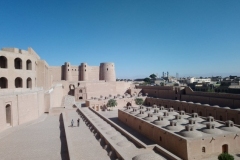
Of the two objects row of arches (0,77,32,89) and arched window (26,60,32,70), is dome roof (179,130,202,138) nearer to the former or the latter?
row of arches (0,77,32,89)

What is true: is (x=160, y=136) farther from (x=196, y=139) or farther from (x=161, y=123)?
(x=196, y=139)

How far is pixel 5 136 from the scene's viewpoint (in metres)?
14.0

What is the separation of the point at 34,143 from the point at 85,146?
3.42 metres

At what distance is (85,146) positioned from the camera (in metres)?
12.2

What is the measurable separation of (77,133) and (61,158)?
488 cm

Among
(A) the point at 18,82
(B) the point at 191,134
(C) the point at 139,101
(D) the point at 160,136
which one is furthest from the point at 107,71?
(B) the point at 191,134

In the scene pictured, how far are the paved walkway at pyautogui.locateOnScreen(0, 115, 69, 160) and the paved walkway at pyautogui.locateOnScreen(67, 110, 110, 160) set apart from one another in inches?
23.7

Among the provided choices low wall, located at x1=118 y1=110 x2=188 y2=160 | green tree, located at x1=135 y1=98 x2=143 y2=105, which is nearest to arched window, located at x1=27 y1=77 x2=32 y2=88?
low wall, located at x1=118 y1=110 x2=188 y2=160

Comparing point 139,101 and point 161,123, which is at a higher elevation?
point 161,123

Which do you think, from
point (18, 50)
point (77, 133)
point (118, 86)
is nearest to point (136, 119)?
point (77, 133)

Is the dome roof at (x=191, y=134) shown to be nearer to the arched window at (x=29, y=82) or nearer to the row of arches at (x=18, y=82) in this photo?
the row of arches at (x=18, y=82)

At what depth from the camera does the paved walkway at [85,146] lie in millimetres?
10664

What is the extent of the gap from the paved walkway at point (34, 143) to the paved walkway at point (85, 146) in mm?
602

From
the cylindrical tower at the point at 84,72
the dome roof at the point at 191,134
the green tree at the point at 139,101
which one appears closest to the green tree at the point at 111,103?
the green tree at the point at 139,101
